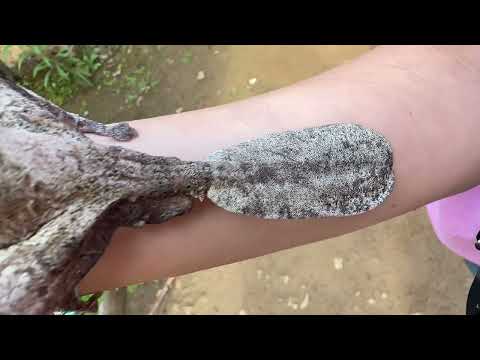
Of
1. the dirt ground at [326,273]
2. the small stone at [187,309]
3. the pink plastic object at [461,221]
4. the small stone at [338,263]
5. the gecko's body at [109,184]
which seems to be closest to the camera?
the gecko's body at [109,184]

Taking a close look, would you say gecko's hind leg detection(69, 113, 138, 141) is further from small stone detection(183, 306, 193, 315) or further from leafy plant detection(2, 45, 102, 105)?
leafy plant detection(2, 45, 102, 105)

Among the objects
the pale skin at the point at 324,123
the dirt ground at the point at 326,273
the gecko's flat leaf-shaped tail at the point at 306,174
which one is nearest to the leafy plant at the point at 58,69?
the dirt ground at the point at 326,273

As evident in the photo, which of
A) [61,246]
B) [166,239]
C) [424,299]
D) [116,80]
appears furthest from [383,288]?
[116,80]

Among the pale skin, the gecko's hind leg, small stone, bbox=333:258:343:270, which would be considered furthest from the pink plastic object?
small stone, bbox=333:258:343:270

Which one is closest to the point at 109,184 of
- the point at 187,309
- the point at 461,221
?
the point at 461,221

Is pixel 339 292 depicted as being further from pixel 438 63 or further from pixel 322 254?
pixel 438 63

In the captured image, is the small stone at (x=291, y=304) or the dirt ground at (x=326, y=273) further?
the small stone at (x=291, y=304)

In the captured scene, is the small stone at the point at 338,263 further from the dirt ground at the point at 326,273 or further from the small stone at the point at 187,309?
the small stone at the point at 187,309
